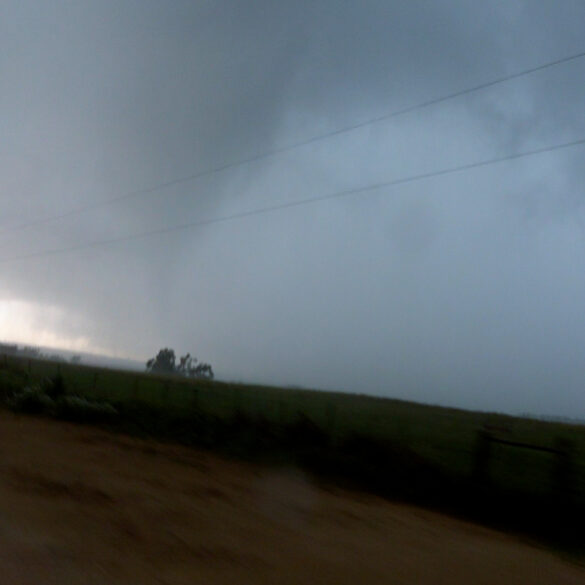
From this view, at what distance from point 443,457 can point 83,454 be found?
9.35 m

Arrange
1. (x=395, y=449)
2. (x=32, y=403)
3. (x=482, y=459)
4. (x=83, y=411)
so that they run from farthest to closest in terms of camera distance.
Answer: (x=32, y=403), (x=83, y=411), (x=395, y=449), (x=482, y=459)

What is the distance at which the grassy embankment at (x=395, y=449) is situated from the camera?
13.4 meters

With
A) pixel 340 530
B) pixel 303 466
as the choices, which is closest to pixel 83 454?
pixel 303 466

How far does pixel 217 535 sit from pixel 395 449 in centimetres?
861

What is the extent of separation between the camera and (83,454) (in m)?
17.1

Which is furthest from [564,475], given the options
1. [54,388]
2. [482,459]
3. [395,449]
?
[54,388]

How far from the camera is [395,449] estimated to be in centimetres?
1731

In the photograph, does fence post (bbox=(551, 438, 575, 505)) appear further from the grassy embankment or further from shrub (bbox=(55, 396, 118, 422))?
shrub (bbox=(55, 396, 118, 422))

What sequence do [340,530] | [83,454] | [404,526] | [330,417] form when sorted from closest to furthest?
[340,530] → [404,526] → [83,454] → [330,417]

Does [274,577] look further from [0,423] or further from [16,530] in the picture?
[0,423]

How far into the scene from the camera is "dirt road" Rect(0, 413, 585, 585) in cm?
778

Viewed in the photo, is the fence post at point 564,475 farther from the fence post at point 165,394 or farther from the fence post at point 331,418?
the fence post at point 165,394

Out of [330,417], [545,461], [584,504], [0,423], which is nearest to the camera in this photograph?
[584,504]

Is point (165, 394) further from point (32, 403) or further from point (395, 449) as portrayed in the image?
point (395, 449)
